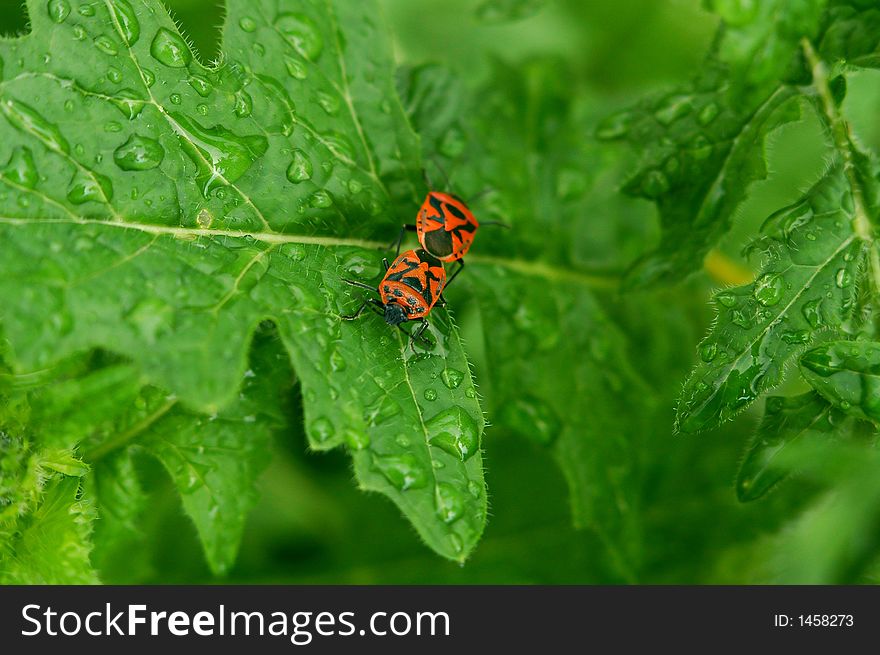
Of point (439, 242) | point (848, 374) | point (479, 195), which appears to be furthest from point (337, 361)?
point (848, 374)

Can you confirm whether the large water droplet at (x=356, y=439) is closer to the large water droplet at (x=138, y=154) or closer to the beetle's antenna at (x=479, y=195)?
the large water droplet at (x=138, y=154)

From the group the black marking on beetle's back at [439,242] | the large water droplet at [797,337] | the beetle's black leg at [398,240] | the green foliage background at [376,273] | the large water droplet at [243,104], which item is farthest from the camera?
the beetle's black leg at [398,240]

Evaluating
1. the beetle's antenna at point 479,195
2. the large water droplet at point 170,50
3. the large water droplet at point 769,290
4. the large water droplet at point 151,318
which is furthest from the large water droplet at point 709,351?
the large water droplet at point 170,50

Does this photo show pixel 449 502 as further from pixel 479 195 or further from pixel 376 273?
pixel 479 195

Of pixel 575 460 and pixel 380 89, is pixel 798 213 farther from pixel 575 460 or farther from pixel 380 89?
pixel 380 89

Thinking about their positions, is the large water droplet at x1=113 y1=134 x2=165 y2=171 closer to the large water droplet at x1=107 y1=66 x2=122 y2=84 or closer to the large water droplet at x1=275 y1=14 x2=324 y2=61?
the large water droplet at x1=107 y1=66 x2=122 y2=84

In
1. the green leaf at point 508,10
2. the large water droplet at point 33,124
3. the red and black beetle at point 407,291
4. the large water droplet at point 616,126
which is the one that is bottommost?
the red and black beetle at point 407,291

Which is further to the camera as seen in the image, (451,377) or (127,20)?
(451,377)
